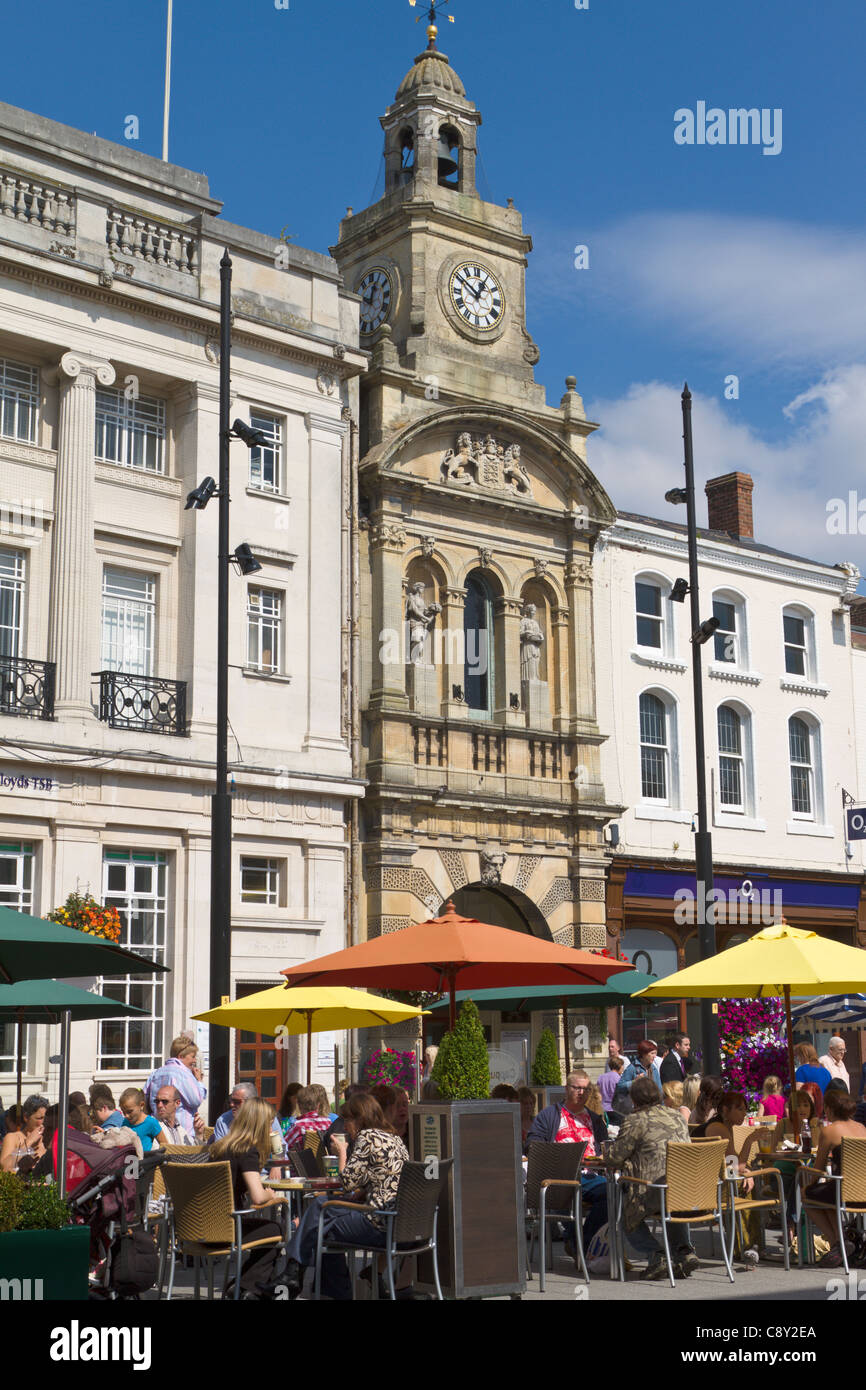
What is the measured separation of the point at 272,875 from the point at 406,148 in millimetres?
14948

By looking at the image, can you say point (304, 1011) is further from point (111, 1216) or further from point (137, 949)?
point (137, 949)

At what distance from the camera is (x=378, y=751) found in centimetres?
2795

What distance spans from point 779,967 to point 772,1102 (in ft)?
14.2

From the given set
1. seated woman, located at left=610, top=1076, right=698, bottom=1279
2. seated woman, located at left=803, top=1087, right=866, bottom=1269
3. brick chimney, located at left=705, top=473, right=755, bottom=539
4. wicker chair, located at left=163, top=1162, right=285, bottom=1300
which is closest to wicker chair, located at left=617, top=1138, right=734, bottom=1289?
seated woman, located at left=610, top=1076, right=698, bottom=1279

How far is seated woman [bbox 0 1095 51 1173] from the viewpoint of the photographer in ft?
43.2

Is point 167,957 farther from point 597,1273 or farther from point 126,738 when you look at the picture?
point 597,1273

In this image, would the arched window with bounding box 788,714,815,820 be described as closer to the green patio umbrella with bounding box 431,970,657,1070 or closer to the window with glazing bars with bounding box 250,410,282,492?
the window with glazing bars with bounding box 250,410,282,492

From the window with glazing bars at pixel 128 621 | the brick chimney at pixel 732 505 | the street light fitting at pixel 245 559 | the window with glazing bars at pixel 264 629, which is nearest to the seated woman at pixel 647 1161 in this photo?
the street light fitting at pixel 245 559

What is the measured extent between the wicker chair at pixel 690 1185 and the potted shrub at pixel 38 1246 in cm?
534

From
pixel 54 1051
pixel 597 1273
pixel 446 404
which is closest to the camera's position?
pixel 597 1273

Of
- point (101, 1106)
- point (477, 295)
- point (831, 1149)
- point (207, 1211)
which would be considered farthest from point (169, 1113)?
point (477, 295)

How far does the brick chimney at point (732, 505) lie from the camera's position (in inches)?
1534

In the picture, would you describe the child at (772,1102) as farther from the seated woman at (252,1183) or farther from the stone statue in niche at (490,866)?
the stone statue in niche at (490,866)
